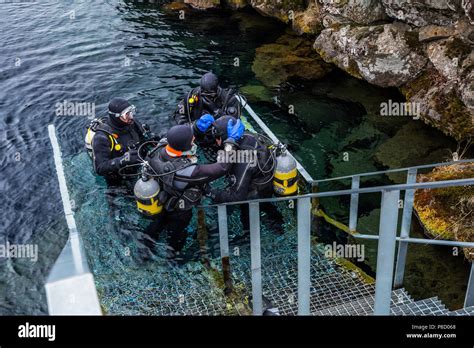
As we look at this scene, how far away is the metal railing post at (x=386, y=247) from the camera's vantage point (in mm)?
3354

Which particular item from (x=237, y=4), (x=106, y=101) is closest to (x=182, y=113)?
(x=106, y=101)

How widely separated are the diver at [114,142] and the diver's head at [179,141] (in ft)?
4.18

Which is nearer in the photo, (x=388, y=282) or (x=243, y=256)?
(x=388, y=282)

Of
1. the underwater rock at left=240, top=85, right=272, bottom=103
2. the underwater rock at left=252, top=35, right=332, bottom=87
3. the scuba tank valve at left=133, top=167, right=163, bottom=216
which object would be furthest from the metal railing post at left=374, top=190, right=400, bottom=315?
the underwater rock at left=252, top=35, right=332, bottom=87

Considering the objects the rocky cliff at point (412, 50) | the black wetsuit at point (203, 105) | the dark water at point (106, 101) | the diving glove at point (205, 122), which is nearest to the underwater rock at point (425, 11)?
the rocky cliff at point (412, 50)

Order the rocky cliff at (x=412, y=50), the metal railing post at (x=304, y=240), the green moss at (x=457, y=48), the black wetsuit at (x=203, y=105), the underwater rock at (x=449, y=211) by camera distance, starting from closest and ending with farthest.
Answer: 1. the metal railing post at (x=304, y=240)
2. the underwater rock at (x=449, y=211)
3. the black wetsuit at (x=203, y=105)
4. the rocky cliff at (x=412, y=50)
5. the green moss at (x=457, y=48)

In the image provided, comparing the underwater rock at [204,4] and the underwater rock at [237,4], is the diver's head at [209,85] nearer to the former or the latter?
the underwater rock at [237,4]

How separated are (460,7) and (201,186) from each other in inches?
317

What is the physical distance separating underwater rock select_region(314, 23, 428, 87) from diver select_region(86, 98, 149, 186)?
7.84 meters

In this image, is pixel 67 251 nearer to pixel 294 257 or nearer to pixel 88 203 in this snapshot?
pixel 294 257

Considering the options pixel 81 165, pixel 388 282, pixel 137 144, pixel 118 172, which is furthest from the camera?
pixel 81 165

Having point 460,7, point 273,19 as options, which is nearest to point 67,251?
point 460,7

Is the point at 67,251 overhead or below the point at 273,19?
overhead

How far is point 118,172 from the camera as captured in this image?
Answer: 8992mm
